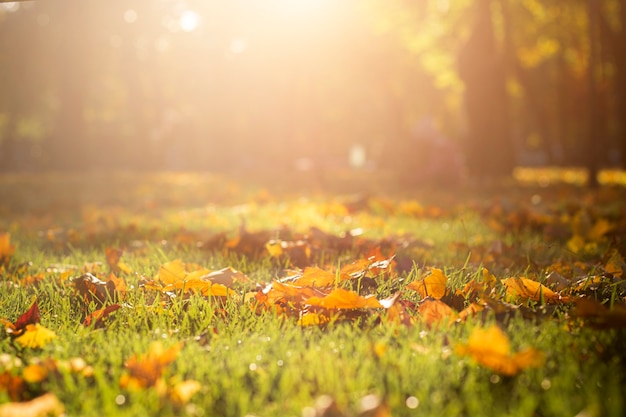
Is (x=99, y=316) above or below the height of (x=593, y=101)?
above

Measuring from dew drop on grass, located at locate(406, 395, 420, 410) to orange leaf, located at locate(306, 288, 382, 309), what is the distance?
673 mm

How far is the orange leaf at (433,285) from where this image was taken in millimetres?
2744

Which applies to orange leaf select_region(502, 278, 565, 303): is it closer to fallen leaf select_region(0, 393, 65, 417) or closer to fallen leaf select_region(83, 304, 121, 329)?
fallen leaf select_region(83, 304, 121, 329)

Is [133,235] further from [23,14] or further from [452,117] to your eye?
[452,117]

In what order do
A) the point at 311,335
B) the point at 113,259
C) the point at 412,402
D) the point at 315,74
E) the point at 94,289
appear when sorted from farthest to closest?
1. the point at 315,74
2. the point at 113,259
3. the point at 94,289
4. the point at 311,335
5. the point at 412,402

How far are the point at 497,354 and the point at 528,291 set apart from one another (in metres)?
0.90

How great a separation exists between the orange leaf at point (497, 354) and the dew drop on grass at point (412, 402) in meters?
0.22

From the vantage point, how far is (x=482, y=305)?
8.30 feet

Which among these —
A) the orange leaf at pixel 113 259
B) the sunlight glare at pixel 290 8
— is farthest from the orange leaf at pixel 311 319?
the sunlight glare at pixel 290 8

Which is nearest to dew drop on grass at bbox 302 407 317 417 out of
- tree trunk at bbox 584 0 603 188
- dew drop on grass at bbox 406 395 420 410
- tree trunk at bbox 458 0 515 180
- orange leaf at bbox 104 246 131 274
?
→ dew drop on grass at bbox 406 395 420 410

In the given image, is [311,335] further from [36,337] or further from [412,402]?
[36,337]

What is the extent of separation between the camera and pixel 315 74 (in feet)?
57.0

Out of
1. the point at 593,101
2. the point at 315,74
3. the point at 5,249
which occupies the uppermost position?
the point at 5,249

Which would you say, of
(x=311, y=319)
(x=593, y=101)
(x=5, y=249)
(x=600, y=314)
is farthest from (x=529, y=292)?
(x=593, y=101)
